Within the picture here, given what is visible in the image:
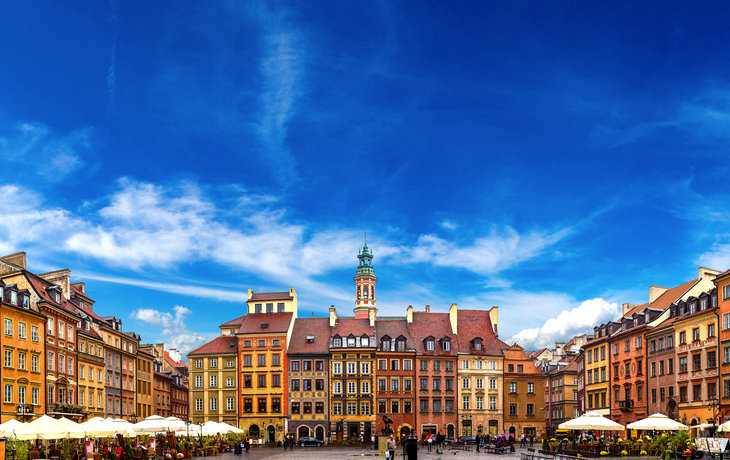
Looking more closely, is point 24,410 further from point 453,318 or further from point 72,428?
point 453,318

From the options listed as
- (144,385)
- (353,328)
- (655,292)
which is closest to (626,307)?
(655,292)

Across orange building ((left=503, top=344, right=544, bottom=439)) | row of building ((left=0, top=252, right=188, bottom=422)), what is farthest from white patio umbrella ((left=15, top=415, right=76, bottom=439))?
orange building ((left=503, top=344, right=544, bottom=439))

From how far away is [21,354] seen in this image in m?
56.0

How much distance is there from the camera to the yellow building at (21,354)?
5350 cm

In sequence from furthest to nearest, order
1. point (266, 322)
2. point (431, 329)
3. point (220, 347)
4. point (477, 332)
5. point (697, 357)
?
point (477, 332)
point (431, 329)
point (220, 347)
point (266, 322)
point (697, 357)

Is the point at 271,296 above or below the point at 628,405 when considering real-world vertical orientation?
above

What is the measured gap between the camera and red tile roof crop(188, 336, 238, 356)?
305ft

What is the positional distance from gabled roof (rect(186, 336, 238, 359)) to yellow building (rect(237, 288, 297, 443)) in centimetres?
198

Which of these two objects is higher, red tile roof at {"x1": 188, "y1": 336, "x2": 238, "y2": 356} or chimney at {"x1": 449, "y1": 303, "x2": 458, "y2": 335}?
chimney at {"x1": 449, "y1": 303, "x2": 458, "y2": 335}

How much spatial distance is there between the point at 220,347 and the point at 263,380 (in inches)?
276

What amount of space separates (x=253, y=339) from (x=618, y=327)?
41042 millimetres

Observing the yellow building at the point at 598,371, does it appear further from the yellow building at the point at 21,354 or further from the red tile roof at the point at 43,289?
the yellow building at the point at 21,354

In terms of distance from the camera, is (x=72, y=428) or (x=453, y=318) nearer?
(x=72, y=428)

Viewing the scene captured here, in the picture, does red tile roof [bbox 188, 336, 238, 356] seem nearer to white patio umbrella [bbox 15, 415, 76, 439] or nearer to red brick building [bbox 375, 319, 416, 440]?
red brick building [bbox 375, 319, 416, 440]
